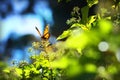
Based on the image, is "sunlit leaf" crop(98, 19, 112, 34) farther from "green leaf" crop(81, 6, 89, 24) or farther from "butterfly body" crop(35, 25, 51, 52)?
"butterfly body" crop(35, 25, 51, 52)

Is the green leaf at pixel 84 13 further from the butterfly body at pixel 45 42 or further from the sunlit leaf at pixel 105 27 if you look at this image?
the sunlit leaf at pixel 105 27

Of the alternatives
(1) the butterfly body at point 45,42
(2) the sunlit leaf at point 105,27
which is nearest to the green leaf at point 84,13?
(1) the butterfly body at point 45,42

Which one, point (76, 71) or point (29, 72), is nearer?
point (76, 71)

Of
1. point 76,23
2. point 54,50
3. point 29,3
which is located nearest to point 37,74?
point 54,50

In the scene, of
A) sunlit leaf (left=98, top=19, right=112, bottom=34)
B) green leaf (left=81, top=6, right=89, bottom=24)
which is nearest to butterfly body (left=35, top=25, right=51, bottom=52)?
green leaf (left=81, top=6, right=89, bottom=24)

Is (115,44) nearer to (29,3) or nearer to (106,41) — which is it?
(106,41)

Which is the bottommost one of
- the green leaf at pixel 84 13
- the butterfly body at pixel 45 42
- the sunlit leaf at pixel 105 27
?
the sunlit leaf at pixel 105 27

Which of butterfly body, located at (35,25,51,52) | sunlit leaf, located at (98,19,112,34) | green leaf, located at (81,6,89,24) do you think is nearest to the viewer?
sunlit leaf, located at (98,19,112,34)

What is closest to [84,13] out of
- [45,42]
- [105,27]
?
[45,42]

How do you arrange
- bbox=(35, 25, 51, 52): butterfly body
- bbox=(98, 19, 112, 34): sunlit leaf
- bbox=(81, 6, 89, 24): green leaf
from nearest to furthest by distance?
bbox=(98, 19, 112, 34): sunlit leaf
bbox=(81, 6, 89, 24): green leaf
bbox=(35, 25, 51, 52): butterfly body

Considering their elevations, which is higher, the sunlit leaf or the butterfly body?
the butterfly body

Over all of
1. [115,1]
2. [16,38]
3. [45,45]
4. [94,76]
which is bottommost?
[94,76]
